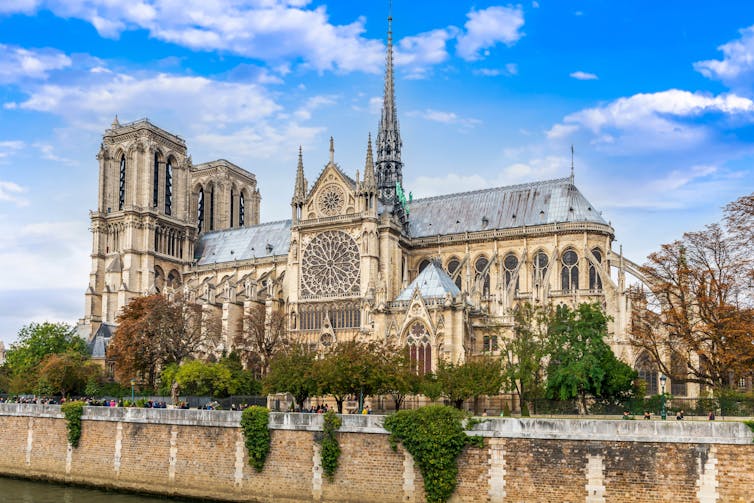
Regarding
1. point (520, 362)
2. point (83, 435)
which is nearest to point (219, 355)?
point (83, 435)

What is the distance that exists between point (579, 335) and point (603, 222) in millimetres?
24262

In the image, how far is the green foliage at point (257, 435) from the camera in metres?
32.7

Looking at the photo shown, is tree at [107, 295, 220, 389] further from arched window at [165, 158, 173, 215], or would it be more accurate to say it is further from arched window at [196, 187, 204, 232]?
arched window at [196, 187, 204, 232]

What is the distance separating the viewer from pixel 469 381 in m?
39.1

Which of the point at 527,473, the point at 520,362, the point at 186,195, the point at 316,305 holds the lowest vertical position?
the point at 527,473

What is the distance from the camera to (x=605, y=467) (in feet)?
86.7

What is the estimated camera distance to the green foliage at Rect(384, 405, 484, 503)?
92.9 ft

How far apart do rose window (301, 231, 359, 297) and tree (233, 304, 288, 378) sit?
3822 millimetres

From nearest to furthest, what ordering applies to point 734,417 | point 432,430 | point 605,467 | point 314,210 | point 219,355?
1. point 605,467
2. point 432,430
3. point 734,417
4. point 219,355
5. point 314,210

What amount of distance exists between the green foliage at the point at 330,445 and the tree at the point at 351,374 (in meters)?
6.46

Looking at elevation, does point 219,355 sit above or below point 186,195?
below

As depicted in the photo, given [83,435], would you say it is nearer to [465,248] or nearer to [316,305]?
[316,305]

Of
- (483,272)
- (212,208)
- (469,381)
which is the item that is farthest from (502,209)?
(212,208)

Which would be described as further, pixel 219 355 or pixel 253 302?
pixel 253 302
